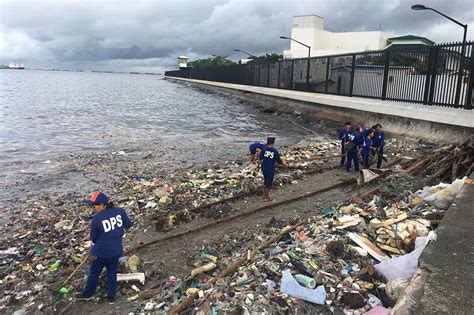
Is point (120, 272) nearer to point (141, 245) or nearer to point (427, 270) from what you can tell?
point (141, 245)

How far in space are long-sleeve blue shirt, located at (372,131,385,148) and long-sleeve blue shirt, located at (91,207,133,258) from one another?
854cm

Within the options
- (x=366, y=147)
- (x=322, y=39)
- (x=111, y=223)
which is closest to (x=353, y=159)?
(x=366, y=147)

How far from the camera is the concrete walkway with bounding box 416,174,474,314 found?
3580 mm

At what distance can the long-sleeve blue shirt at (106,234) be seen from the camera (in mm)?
5332

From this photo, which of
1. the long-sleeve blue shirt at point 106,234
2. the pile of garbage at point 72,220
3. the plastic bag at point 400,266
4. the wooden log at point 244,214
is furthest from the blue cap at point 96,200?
the plastic bag at point 400,266

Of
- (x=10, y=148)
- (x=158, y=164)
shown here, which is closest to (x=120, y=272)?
(x=158, y=164)

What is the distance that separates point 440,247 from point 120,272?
4551 millimetres

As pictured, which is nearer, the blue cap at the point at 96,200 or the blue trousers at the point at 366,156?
the blue cap at the point at 96,200

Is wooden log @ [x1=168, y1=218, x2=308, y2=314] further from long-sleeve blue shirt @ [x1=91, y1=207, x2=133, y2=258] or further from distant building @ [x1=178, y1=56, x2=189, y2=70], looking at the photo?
distant building @ [x1=178, y1=56, x2=189, y2=70]

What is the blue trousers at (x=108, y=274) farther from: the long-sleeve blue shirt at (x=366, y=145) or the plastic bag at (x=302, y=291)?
the long-sleeve blue shirt at (x=366, y=145)

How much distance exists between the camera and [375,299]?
4.36 metres

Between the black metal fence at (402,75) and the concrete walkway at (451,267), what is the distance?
1211 cm

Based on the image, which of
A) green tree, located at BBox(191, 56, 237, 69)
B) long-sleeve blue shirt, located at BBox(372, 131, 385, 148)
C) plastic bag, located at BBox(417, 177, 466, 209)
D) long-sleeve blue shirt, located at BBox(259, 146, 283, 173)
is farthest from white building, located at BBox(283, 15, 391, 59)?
plastic bag, located at BBox(417, 177, 466, 209)

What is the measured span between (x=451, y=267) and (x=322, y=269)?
1.47 meters
